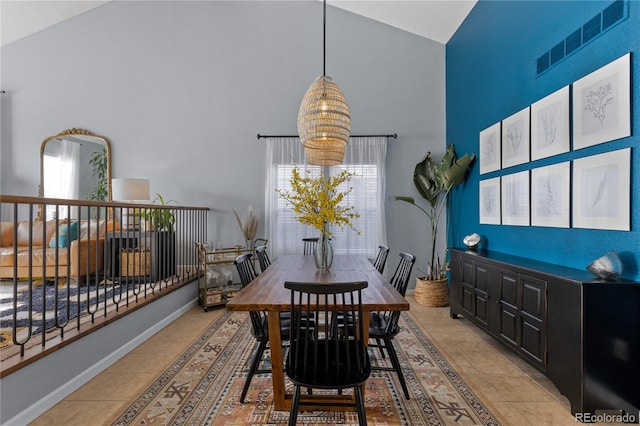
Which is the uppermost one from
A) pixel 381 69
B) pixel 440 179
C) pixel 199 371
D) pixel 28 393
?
pixel 381 69

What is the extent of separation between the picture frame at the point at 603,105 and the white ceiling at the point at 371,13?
2.49m

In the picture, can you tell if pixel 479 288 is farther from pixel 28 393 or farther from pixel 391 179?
pixel 28 393

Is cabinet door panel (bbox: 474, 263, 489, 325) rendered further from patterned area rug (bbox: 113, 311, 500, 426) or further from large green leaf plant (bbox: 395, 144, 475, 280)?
large green leaf plant (bbox: 395, 144, 475, 280)

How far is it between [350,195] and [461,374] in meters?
2.82

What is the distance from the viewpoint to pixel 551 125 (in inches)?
103

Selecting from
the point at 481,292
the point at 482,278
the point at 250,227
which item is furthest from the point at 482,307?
the point at 250,227

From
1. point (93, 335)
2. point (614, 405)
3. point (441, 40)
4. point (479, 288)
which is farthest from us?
point (441, 40)

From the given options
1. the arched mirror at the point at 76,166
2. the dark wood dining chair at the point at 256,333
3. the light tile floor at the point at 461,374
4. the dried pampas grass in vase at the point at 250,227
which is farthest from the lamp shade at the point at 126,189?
the dark wood dining chair at the point at 256,333

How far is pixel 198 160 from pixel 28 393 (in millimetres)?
3602

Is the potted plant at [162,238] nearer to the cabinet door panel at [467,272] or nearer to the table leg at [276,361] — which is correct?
the table leg at [276,361]

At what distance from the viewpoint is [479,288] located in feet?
10.1

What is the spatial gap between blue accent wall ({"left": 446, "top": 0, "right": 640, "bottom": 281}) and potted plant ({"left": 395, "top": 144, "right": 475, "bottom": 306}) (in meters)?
0.16

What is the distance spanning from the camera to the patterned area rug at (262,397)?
191 centimetres

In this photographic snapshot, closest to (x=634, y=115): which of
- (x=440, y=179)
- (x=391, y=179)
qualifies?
(x=440, y=179)
